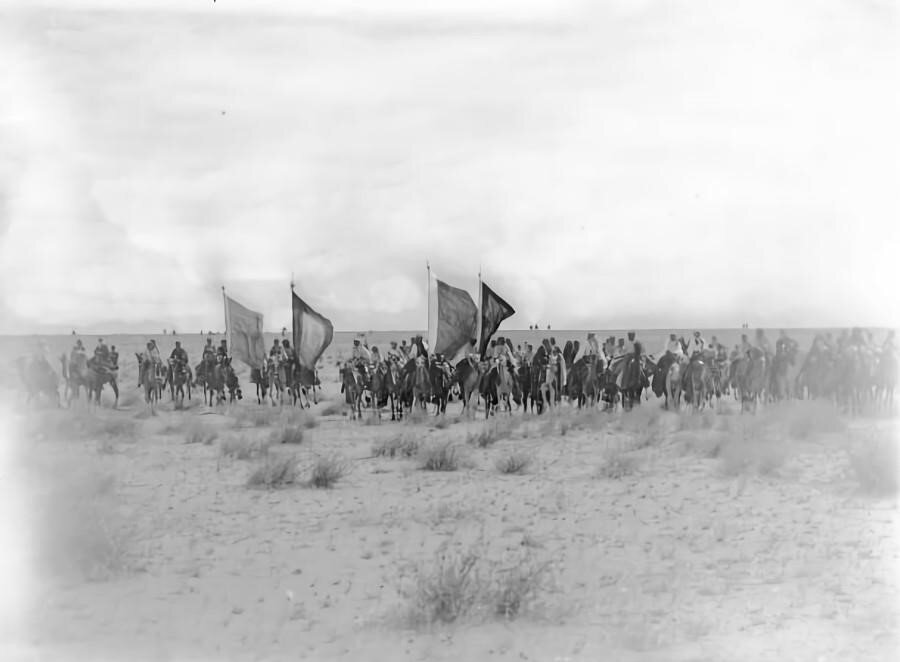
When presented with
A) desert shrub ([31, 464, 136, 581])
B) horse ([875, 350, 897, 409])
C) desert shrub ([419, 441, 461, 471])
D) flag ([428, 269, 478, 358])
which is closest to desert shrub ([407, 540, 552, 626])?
desert shrub ([31, 464, 136, 581])

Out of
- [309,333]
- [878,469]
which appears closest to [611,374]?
[309,333]

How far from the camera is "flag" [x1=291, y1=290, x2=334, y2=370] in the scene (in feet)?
Result: 74.7

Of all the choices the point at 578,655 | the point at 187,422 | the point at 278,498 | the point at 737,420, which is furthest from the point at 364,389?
the point at 578,655

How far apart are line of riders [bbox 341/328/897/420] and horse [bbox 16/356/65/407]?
24.0 feet

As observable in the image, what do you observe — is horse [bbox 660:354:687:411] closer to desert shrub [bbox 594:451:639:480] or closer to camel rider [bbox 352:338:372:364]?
camel rider [bbox 352:338:372:364]

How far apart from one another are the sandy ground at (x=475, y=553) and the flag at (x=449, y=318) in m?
5.53

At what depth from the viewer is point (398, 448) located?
1650 centimetres

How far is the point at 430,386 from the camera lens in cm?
2212

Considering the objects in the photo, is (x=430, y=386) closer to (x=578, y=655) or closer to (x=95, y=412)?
(x=95, y=412)

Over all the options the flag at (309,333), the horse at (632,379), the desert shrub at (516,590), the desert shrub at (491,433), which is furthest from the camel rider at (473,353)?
the desert shrub at (516,590)

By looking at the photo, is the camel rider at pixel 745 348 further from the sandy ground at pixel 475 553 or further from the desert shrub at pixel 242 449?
the desert shrub at pixel 242 449

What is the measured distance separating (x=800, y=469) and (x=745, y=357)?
338 inches

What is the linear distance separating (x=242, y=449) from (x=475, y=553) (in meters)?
7.69

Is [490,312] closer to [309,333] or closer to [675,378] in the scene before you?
[309,333]
